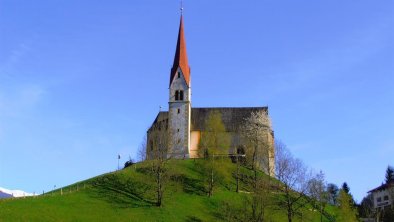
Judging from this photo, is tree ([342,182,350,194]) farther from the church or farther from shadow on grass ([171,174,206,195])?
shadow on grass ([171,174,206,195])

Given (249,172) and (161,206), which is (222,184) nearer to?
(249,172)

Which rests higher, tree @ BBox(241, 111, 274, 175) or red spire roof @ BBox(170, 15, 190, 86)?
red spire roof @ BBox(170, 15, 190, 86)

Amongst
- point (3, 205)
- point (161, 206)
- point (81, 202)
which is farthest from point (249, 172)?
point (3, 205)

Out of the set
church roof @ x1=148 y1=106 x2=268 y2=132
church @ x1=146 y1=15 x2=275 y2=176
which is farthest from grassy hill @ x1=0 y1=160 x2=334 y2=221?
church roof @ x1=148 y1=106 x2=268 y2=132

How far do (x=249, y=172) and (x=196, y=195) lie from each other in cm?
1625

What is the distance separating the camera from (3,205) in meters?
56.2

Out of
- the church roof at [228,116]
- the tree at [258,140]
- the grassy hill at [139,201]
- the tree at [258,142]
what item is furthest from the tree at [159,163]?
the church roof at [228,116]

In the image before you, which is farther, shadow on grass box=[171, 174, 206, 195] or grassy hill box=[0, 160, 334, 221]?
shadow on grass box=[171, 174, 206, 195]

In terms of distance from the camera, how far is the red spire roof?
307 feet

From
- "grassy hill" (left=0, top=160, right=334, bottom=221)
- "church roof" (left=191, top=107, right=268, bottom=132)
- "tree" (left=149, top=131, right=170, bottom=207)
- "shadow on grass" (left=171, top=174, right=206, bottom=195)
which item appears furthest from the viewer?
"church roof" (left=191, top=107, right=268, bottom=132)

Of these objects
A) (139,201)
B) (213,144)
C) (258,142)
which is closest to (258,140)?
(258,142)

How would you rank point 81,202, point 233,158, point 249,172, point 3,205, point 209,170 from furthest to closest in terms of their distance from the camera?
point 233,158 → point 249,172 → point 209,170 → point 81,202 → point 3,205

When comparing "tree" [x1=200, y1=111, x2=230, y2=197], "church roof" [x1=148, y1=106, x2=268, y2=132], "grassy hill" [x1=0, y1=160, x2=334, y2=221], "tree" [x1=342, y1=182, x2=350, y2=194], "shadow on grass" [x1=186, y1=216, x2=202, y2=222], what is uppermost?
"church roof" [x1=148, y1=106, x2=268, y2=132]

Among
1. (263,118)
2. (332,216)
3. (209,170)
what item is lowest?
(332,216)
